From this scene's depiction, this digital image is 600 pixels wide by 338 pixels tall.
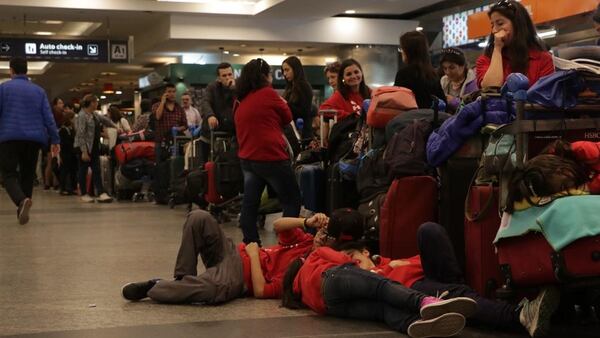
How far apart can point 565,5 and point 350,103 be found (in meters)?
5.55

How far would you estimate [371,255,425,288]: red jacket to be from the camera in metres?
4.45

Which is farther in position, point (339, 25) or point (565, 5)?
point (339, 25)

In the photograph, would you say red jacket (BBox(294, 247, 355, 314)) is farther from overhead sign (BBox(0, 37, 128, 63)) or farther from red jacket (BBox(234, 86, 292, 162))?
overhead sign (BBox(0, 37, 128, 63))

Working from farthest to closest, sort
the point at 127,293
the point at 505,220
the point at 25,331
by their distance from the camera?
1. the point at 127,293
2. the point at 25,331
3. the point at 505,220

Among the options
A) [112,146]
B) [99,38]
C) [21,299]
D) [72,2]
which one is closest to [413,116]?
[21,299]

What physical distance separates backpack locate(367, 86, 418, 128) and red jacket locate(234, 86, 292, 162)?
4.31 feet

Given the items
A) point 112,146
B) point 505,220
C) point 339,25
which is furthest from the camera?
point 339,25

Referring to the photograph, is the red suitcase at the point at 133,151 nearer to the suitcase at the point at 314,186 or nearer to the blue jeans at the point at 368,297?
the suitcase at the point at 314,186

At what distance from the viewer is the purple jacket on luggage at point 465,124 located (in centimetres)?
444

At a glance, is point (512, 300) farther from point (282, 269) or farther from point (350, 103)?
point (350, 103)

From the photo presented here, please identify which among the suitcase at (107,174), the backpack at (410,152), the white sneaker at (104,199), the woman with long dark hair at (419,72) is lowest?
the white sneaker at (104,199)

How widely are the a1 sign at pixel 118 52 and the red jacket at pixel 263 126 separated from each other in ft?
50.4

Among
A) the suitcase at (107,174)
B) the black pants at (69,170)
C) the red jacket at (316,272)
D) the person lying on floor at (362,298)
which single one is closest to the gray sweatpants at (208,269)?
the person lying on floor at (362,298)

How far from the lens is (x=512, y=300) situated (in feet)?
13.6
